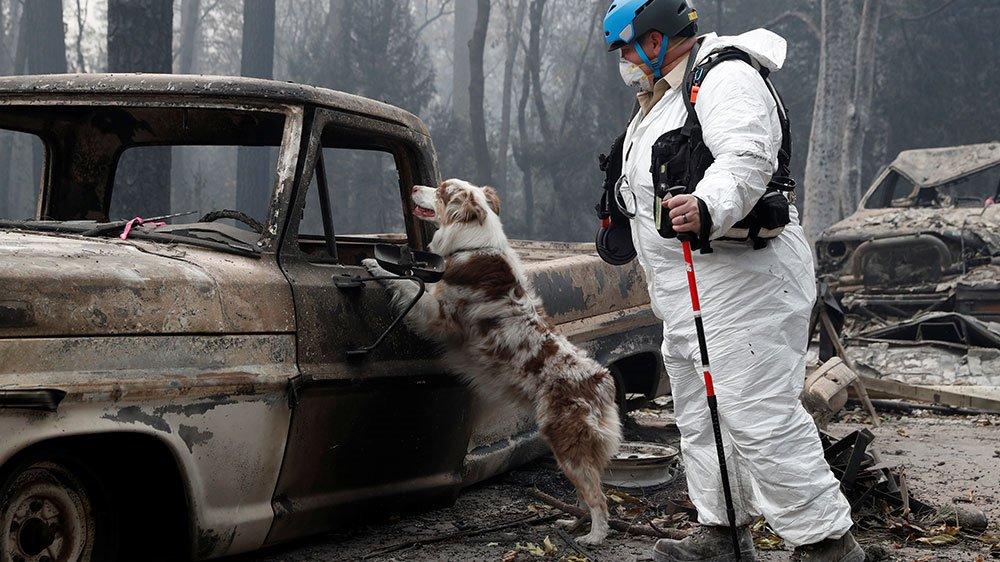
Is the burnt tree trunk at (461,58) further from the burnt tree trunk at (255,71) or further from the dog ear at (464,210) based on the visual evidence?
the dog ear at (464,210)

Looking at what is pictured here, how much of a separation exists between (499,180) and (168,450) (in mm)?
27784

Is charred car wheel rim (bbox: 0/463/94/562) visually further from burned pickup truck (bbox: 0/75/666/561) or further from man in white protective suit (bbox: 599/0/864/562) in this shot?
man in white protective suit (bbox: 599/0/864/562)

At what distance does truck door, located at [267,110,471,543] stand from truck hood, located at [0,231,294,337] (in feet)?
0.58

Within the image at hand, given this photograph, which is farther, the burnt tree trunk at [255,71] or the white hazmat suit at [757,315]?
the burnt tree trunk at [255,71]

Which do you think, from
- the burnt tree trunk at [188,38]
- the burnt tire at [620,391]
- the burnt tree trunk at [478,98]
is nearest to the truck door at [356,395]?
the burnt tire at [620,391]

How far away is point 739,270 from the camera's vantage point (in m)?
3.90

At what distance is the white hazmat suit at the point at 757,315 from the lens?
12.3 ft

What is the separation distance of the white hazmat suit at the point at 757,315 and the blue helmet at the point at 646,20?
0.14m

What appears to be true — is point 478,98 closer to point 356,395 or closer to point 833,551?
point 356,395

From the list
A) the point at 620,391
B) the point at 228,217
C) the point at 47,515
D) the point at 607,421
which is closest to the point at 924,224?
the point at 620,391

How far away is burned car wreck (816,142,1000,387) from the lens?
10109 mm

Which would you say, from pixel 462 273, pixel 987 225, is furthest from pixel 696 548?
pixel 987 225

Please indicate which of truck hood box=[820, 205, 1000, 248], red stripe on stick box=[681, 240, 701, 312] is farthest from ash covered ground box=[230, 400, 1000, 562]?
truck hood box=[820, 205, 1000, 248]

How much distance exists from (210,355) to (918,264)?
36.5 feet
